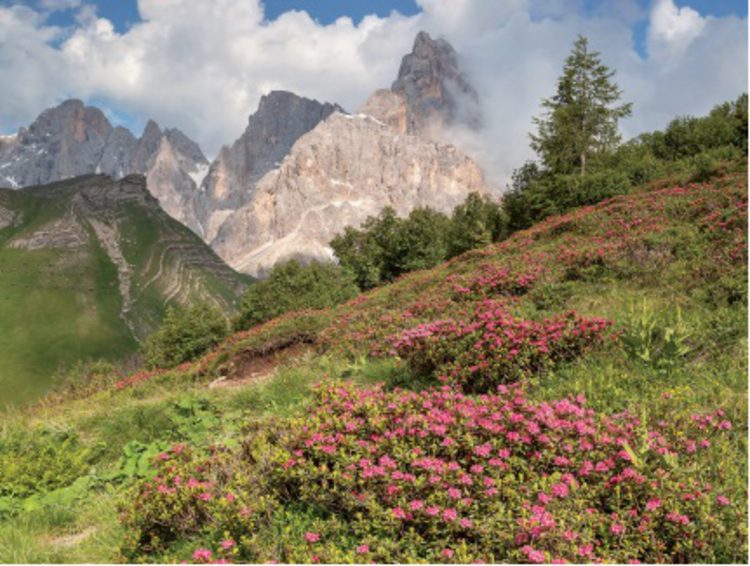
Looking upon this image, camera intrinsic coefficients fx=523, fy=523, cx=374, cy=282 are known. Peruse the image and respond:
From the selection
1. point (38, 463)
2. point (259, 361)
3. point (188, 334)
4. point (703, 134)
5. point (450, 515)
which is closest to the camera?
point (450, 515)

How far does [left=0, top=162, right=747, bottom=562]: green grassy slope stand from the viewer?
436 centimetres

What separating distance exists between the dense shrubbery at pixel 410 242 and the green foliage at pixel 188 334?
19.4 metres

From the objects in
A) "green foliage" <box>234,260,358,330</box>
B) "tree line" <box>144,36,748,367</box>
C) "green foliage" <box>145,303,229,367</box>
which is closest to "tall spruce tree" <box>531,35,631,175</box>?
"tree line" <box>144,36,748,367</box>

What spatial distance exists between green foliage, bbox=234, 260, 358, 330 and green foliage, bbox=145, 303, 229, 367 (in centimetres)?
500

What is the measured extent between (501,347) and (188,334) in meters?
64.1

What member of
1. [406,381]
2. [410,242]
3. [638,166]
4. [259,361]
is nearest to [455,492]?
[406,381]

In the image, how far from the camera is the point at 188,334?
216 feet

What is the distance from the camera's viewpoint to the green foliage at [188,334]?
204 ft

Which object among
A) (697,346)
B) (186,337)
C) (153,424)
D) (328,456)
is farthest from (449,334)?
(186,337)

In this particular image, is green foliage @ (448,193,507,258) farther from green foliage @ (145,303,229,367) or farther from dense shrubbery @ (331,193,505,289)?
green foliage @ (145,303,229,367)

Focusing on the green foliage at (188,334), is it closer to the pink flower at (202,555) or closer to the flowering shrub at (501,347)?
the flowering shrub at (501,347)

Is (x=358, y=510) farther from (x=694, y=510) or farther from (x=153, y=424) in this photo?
(x=153, y=424)

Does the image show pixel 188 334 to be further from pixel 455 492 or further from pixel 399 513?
pixel 455 492

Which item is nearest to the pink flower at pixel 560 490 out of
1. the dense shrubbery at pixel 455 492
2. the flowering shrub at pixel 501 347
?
the dense shrubbery at pixel 455 492
